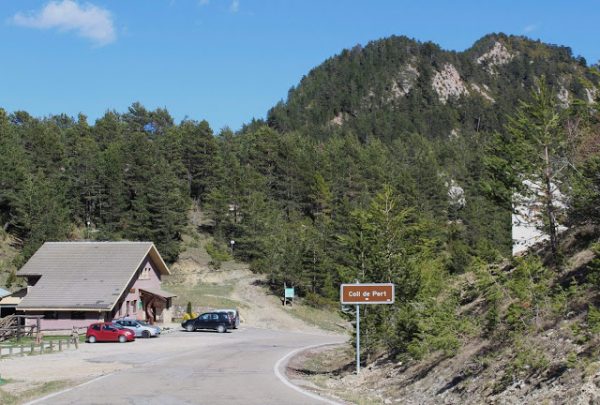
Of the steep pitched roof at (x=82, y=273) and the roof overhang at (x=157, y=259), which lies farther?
the roof overhang at (x=157, y=259)

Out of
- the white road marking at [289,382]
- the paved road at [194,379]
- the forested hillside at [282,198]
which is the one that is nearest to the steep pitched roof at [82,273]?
the paved road at [194,379]

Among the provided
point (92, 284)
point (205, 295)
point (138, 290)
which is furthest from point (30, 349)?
point (205, 295)

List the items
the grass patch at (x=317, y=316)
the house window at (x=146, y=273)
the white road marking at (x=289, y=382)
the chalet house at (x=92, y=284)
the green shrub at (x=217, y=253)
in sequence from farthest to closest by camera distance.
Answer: the green shrub at (x=217, y=253)
the grass patch at (x=317, y=316)
the house window at (x=146, y=273)
the chalet house at (x=92, y=284)
the white road marking at (x=289, y=382)

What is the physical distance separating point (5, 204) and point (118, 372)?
59503mm

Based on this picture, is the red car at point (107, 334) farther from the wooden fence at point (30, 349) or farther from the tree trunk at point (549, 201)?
the tree trunk at point (549, 201)

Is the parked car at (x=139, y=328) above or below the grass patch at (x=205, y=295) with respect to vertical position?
below

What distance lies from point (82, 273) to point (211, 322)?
1139cm

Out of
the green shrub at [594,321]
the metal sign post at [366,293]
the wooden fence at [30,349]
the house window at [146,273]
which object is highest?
the house window at [146,273]

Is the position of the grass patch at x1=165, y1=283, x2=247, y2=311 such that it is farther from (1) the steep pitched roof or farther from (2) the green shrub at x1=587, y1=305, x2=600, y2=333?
(2) the green shrub at x1=587, y1=305, x2=600, y2=333

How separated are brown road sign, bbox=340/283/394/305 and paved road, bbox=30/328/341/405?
148 inches

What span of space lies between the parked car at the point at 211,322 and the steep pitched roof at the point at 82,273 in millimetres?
5817

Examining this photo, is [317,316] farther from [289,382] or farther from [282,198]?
[289,382]

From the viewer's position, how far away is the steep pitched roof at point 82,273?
153 feet

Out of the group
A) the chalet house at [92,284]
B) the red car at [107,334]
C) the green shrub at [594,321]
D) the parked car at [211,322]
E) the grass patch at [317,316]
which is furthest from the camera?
the grass patch at [317,316]
